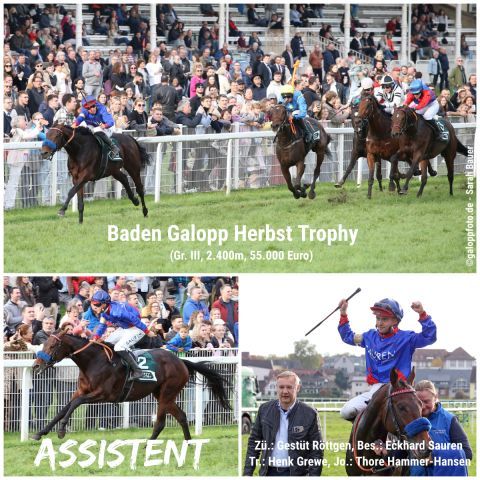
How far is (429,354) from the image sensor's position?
36.3 ft

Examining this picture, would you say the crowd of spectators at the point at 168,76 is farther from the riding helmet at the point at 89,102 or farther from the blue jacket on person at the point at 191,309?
the blue jacket on person at the point at 191,309

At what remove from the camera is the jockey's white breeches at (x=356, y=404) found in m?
10.1

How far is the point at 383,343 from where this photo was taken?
33.6ft

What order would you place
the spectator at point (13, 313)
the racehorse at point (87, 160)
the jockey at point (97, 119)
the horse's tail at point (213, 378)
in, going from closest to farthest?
the horse's tail at point (213, 378)
the spectator at point (13, 313)
the racehorse at point (87, 160)
the jockey at point (97, 119)

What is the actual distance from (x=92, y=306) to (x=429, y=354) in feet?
8.77

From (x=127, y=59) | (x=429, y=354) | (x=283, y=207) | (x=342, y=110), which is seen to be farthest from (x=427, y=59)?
(x=429, y=354)

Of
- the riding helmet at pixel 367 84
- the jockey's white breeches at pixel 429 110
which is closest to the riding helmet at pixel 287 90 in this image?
the jockey's white breeches at pixel 429 110

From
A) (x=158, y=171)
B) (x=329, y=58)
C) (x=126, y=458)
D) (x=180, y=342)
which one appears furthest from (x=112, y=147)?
(x=329, y=58)

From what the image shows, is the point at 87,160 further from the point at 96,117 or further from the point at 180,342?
the point at 180,342

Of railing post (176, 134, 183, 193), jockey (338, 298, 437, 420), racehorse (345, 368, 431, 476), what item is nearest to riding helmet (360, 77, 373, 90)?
railing post (176, 134, 183, 193)

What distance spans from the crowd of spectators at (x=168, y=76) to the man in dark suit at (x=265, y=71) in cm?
2

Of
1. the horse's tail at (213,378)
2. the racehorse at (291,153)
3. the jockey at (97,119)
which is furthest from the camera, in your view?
the racehorse at (291,153)

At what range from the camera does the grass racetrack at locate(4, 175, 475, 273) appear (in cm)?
1249

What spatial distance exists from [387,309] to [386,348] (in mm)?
311
